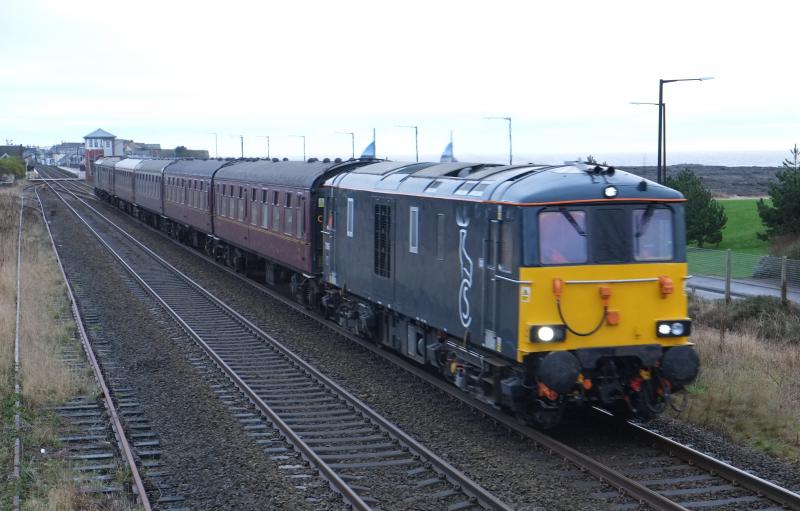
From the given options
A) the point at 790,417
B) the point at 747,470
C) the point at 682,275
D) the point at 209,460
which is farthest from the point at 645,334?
the point at 209,460

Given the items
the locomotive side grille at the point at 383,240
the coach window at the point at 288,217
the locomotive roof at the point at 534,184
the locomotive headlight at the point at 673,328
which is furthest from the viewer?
the coach window at the point at 288,217

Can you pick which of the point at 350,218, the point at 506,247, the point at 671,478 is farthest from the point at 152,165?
the point at 671,478

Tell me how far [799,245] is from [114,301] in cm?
1984

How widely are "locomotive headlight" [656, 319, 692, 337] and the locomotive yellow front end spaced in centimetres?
1

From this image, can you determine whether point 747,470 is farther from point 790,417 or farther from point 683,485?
point 790,417

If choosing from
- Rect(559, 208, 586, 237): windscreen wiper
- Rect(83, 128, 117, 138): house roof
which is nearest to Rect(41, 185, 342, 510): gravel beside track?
Rect(559, 208, 586, 237): windscreen wiper

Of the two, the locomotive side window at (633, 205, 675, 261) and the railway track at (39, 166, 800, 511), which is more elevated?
the locomotive side window at (633, 205, 675, 261)

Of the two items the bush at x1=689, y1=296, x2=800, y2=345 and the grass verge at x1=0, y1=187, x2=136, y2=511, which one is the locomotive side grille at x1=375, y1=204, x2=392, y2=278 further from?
the bush at x1=689, y1=296, x2=800, y2=345

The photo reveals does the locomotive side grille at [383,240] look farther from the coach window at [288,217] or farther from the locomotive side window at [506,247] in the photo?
the coach window at [288,217]

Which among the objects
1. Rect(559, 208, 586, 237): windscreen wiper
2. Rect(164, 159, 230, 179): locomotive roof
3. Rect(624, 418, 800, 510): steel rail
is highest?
Rect(164, 159, 230, 179): locomotive roof

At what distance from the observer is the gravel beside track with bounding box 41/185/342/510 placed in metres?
10.0

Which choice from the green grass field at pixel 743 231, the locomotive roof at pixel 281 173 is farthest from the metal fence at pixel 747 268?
the locomotive roof at pixel 281 173

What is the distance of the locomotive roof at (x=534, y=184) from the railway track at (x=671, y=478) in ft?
9.64

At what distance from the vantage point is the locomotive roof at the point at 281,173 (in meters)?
21.1
